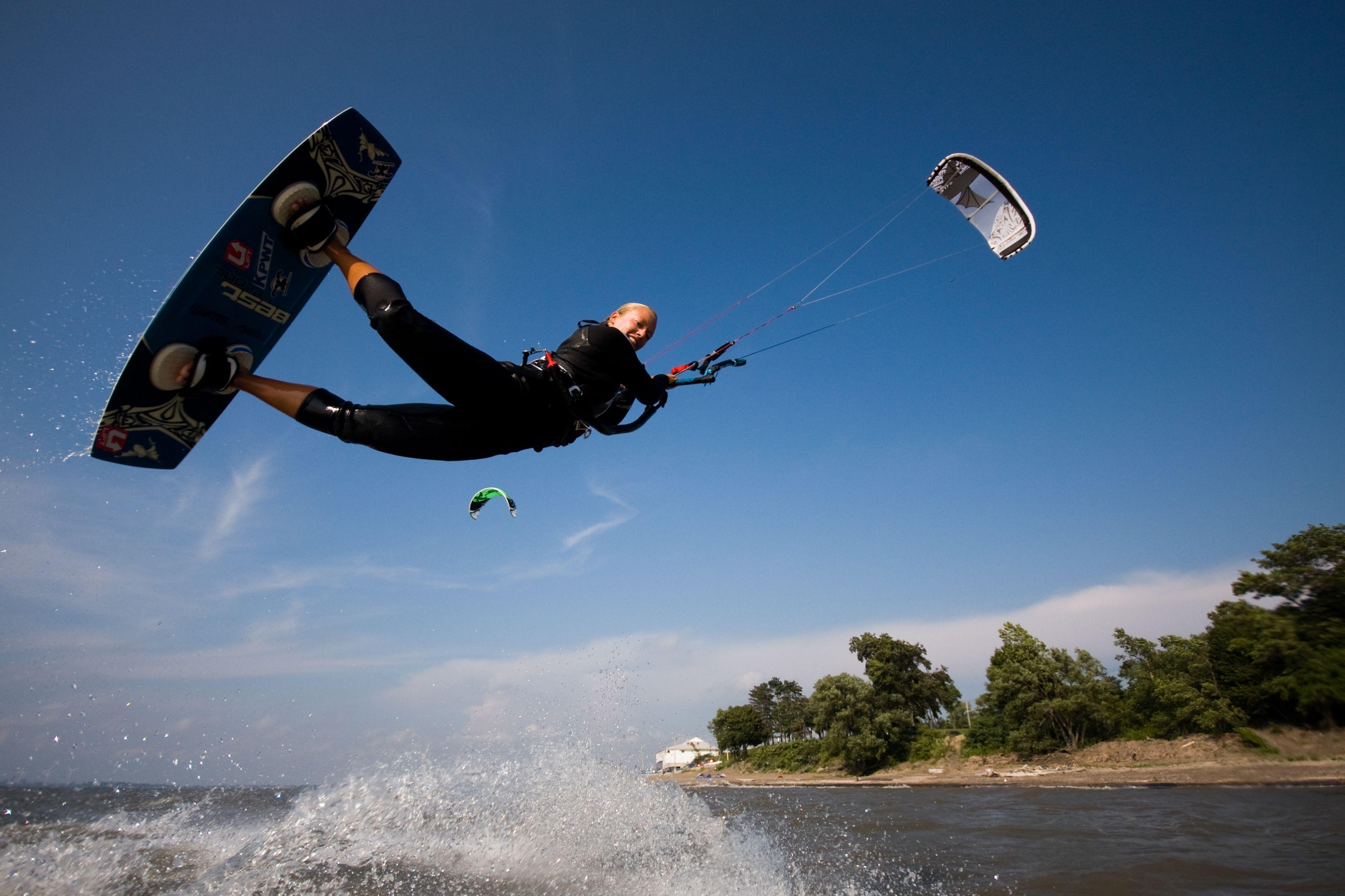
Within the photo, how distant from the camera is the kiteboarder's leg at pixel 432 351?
3051mm

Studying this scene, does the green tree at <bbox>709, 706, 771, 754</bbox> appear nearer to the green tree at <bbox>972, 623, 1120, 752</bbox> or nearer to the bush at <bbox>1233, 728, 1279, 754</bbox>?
the green tree at <bbox>972, 623, 1120, 752</bbox>

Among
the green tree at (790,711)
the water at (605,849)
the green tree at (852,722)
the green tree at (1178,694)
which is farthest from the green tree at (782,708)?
the water at (605,849)

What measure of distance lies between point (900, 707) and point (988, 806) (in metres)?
34.6

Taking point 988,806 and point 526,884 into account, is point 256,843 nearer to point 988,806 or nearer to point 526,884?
point 526,884

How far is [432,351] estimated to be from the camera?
3.07 meters

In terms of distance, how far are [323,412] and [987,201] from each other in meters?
Answer: 11.1

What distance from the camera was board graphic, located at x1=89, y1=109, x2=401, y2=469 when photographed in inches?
145

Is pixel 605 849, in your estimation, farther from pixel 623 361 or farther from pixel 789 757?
pixel 789 757

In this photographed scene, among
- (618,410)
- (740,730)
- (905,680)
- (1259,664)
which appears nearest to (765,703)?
(740,730)

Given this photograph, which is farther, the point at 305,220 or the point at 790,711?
the point at 790,711

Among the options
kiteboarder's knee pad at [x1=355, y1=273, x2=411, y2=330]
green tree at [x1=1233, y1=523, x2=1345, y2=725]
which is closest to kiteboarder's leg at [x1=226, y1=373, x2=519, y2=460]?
kiteboarder's knee pad at [x1=355, y1=273, x2=411, y2=330]

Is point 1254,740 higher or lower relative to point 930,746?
higher

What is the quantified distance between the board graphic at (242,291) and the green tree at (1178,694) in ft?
124

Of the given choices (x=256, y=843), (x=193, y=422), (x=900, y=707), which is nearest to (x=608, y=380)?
(x=193, y=422)
